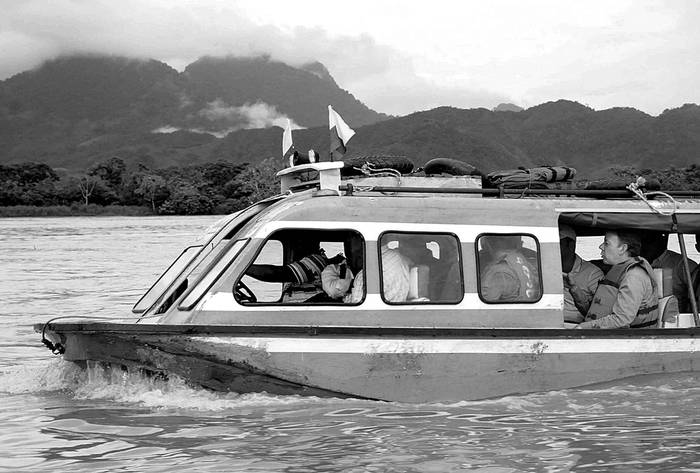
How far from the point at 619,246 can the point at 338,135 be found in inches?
112

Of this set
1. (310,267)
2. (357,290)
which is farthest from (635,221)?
(310,267)

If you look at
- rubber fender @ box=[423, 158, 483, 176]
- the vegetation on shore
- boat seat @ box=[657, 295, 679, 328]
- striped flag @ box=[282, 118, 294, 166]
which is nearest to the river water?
boat seat @ box=[657, 295, 679, 328]

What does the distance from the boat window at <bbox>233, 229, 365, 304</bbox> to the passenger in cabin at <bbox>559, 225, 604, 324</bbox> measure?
224 cm

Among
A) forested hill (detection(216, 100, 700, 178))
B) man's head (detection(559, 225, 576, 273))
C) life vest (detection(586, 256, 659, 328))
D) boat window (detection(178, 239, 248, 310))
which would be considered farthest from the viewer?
forested hill (detection(216, 100, 700, 178))

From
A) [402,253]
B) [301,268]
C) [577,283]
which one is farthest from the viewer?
[577,283]

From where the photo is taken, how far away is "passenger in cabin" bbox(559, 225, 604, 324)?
8.92 meters

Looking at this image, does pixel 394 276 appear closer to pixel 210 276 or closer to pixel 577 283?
pixel 210 276

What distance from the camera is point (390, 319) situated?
759 cm

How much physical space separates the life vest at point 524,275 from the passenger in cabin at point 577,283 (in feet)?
3.63

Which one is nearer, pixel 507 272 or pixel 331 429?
pixel 331 429

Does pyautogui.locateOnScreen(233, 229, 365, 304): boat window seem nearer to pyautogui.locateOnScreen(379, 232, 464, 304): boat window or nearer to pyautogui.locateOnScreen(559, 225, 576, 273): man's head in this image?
pyautogui.locateOnScreen(379, 232, 464, 304): boat window

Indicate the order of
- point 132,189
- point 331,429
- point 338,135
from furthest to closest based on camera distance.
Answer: point 132,189
point 338,135
point 331,429

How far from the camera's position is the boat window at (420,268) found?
25.2 ft

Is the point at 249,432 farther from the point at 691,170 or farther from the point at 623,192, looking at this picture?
the point at 691,170
